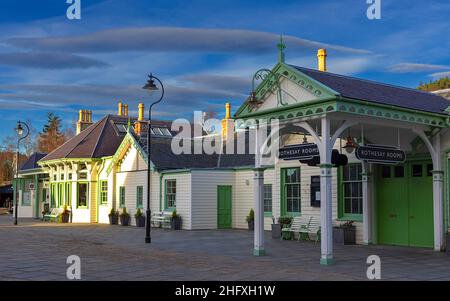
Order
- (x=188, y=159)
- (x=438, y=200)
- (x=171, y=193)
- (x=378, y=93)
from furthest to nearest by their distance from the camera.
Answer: (x=188, y=159), (x=171, y=193), (x=438, y=200), (x=378, y=93)

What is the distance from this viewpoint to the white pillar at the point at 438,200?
1548cm

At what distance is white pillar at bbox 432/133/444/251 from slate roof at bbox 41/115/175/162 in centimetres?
2194

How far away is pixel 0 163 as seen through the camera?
253 ft

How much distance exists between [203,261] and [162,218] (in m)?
13.7

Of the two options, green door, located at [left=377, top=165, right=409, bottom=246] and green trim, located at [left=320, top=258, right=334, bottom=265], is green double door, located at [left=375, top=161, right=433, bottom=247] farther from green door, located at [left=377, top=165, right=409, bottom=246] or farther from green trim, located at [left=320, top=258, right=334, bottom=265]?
green trim, located at [left=320, top=258, right=334, bottom=265]

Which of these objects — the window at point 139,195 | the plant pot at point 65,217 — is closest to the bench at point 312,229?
the window at point 139,195

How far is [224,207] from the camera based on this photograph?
87.0ft

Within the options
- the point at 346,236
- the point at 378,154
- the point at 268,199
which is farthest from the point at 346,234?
the point at 268,199

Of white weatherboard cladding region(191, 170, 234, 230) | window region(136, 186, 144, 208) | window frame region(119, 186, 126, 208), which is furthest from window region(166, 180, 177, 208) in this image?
window frame region(119, 186, 126, 208)

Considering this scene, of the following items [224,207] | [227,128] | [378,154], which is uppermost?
[227,128]

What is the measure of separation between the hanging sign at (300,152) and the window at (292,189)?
21.4ft

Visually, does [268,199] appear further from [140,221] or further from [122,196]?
[122,196]

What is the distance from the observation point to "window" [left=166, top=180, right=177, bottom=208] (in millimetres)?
26969
